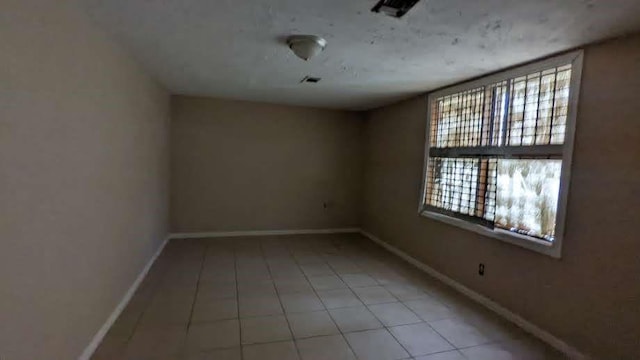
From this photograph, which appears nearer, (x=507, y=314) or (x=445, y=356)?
(x=445, y=356)

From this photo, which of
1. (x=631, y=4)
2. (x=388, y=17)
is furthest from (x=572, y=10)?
(x=388, y=17)

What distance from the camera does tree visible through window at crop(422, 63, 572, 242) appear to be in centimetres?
232

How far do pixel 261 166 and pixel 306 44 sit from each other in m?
3.10

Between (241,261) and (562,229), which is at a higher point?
A: (562,229)

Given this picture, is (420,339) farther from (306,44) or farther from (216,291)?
(306,44)

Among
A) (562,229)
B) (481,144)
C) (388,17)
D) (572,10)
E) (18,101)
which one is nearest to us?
(18,101)

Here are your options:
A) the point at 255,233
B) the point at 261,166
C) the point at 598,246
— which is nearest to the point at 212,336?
the point at 598,246

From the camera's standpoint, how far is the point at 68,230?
170 cm

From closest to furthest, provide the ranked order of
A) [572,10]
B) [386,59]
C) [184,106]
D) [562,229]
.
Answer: [572,10] < [562,229] < [386,59] < [184,106]

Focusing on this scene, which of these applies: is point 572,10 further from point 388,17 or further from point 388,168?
point 388,168

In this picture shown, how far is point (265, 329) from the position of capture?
236 centimetres

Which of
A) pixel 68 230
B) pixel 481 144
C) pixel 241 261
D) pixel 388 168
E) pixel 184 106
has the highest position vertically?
pixel 184 106

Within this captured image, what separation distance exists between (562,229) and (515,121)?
0.93 m

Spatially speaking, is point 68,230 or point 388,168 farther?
point 388,168
